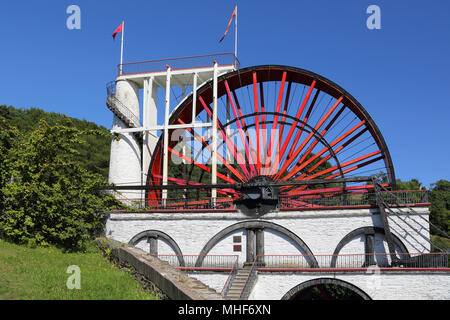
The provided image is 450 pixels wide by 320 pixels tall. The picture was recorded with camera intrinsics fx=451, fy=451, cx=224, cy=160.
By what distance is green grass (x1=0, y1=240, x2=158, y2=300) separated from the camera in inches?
409

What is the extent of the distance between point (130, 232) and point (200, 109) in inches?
377

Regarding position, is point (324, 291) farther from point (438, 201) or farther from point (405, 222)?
point (438, 201)

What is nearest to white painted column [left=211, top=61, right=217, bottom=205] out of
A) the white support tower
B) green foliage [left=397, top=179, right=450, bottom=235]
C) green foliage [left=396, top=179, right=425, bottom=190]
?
the white support tower

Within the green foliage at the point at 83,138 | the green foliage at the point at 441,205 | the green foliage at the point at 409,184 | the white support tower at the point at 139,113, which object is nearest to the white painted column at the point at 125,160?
the white support tower at the point at 139,113

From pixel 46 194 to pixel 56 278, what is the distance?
7297mm

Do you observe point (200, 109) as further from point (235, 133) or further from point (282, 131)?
point (282, 131)

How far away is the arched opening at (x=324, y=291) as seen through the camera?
18.2m

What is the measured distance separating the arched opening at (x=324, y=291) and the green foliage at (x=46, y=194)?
9.06 meters

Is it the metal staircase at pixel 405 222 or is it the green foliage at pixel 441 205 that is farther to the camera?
the green foliage at pixel 441 205

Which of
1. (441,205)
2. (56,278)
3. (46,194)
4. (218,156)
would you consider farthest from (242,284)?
(441,205)

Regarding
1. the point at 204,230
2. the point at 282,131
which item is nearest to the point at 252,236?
the point at 204,230

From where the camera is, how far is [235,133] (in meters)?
27.6
